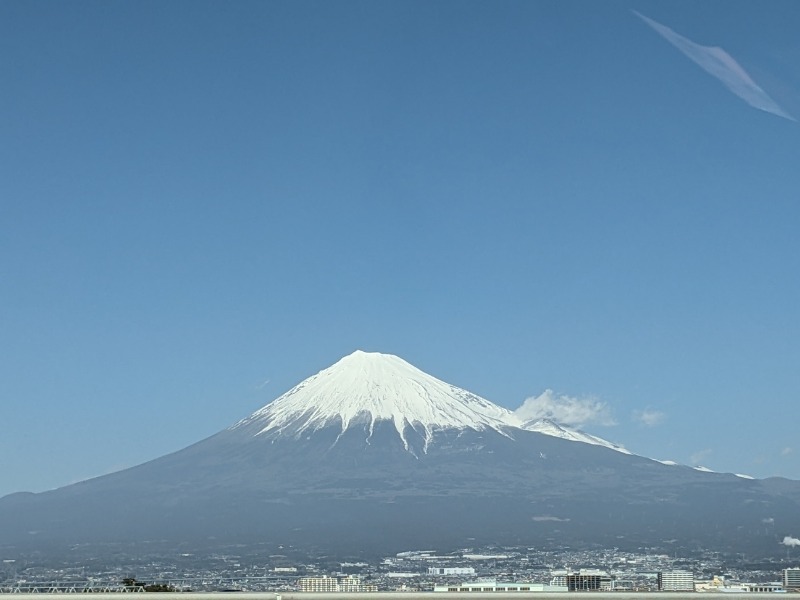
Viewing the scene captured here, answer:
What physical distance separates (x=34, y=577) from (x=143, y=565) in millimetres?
36341

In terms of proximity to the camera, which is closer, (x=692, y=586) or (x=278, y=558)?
(x=692, y=586)

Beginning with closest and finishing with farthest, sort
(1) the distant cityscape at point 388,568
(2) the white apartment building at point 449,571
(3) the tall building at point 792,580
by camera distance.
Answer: (3) the tall building at point 792,580
(1) the distant cityscape at point 388,568
(2) the white apartment building at point 449,571

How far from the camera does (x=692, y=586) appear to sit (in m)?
92.5

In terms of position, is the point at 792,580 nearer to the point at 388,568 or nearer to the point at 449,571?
the point at 449,571

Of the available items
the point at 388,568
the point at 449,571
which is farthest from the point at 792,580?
the point at 388,568

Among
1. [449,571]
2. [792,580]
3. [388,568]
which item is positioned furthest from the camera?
[388,568]

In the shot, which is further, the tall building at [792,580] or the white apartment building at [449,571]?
the white apartment building at [449,571]

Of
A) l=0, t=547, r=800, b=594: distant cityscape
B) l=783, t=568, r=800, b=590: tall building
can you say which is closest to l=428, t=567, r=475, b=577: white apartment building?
l=0, t=547, r=800, b=594: distant cityscape

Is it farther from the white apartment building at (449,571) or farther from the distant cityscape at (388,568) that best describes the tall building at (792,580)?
the white apartment building at (449,571)

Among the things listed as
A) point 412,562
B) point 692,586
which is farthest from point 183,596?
point 412,562

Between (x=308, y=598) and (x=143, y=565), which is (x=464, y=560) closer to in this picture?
(x=143, y=565)

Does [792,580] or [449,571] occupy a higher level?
[449,571]

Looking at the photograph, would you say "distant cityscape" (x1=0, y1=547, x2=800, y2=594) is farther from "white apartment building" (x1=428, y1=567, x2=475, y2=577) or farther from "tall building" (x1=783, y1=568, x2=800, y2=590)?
"tall building" (x1=783, y1=568, x2=800, y2=590)

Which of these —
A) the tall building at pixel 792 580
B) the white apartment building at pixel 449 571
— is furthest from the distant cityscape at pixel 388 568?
the tall building at pixel 792 580
